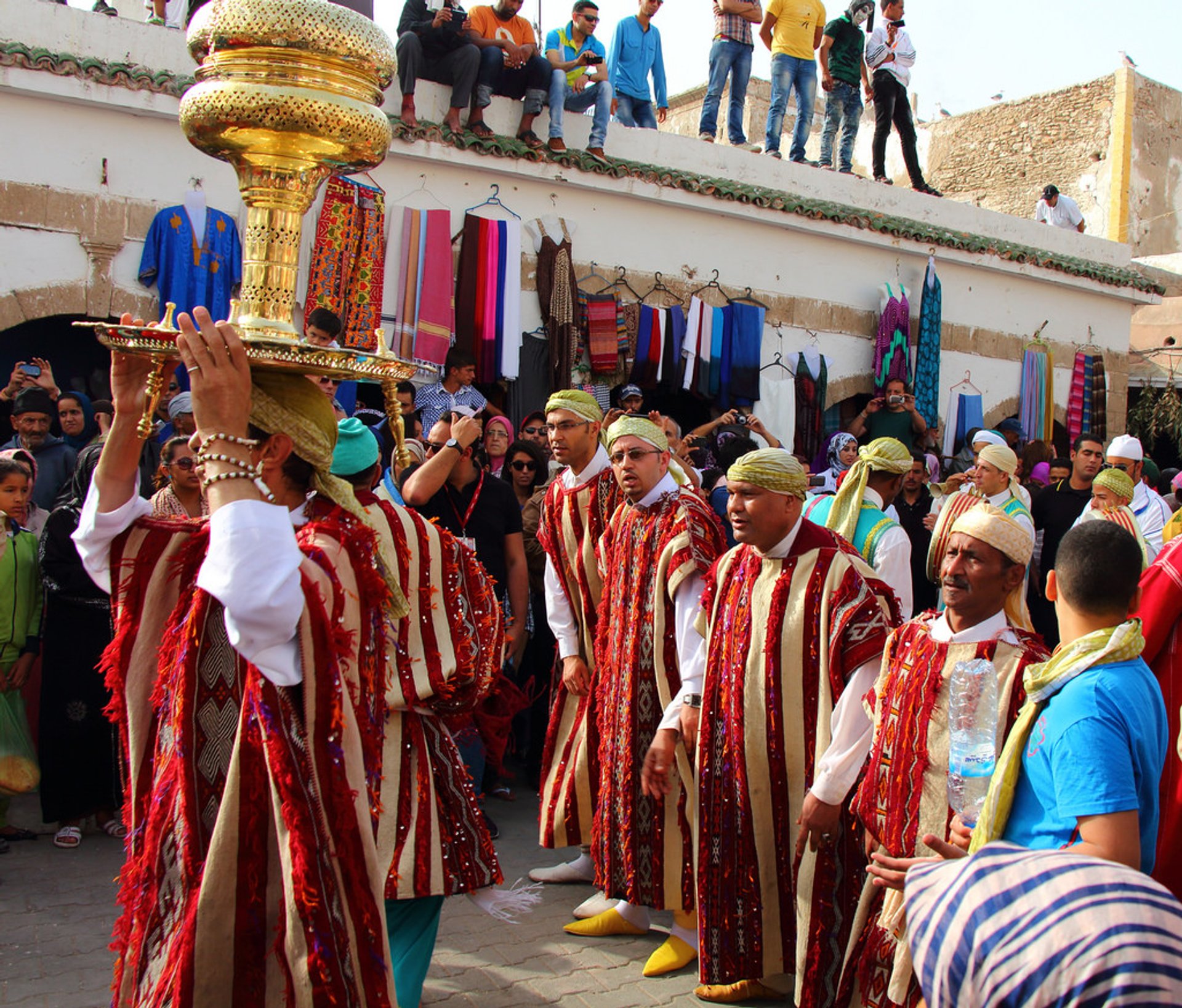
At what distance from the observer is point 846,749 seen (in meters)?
3.61

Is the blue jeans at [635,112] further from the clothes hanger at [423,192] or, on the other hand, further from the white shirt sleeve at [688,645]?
the white shirt sleeve at [688,645]

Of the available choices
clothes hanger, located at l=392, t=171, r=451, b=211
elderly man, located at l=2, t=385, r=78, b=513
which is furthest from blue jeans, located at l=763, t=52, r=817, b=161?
elderly man, located at l=2, t=385, r=78, b=513

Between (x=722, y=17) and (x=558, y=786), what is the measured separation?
10.2 metres

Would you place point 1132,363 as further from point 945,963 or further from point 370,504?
point 945,963

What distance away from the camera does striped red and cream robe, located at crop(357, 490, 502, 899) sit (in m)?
3.35

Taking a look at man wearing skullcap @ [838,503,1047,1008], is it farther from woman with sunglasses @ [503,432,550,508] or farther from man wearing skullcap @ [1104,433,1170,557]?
man wearing skullcap @ [1104,433,1170,557]

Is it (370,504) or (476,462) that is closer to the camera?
(370,504)

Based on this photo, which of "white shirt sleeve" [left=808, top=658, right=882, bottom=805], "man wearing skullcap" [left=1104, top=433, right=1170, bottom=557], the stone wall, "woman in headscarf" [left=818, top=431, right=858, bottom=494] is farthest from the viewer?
the stone wall

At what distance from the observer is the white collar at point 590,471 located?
5422 mm

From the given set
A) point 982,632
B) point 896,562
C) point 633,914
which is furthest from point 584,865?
point 982,632

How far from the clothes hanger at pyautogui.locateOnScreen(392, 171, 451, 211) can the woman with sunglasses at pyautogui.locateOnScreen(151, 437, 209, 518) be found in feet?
15.9

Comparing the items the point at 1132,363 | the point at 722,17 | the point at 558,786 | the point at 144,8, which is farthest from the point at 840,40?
the point at 558,786

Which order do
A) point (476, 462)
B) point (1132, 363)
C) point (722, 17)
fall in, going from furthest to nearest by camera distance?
point (1132, 363) → point (722, 17) → point (476, 462)

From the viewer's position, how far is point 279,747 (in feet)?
7.33
